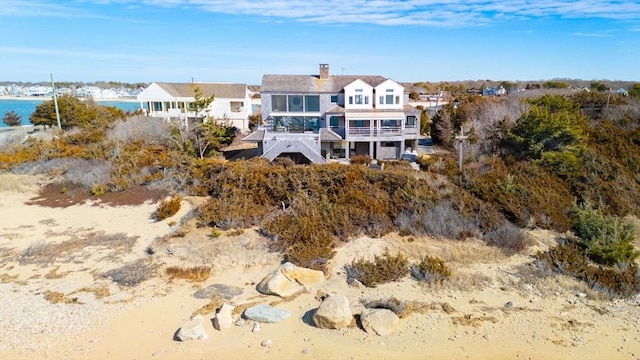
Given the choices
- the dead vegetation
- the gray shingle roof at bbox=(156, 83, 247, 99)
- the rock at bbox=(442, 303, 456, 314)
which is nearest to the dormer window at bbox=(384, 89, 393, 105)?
the gray shingle roof at bbox=(156, 83, 247, 99)

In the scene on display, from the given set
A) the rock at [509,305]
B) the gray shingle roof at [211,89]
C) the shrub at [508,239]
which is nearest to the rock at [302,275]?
the rock at [509,305]

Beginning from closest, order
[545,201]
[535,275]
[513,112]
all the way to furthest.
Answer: [535,275] → [545,201] → [513,112]

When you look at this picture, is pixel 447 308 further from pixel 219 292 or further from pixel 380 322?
pixel 219 292

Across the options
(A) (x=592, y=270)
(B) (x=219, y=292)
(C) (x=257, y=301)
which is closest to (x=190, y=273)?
(B) (x=219, y=292)

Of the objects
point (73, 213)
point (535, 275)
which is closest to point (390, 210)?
point (535, 275)

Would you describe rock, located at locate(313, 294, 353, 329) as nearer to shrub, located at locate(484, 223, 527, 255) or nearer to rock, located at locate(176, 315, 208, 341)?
rock, located at locate(176, 315, 208, 341)

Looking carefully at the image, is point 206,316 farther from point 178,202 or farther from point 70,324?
point 178,202

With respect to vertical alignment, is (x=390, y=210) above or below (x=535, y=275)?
above
